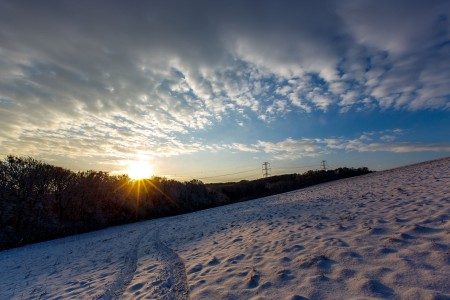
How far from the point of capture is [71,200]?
107ft

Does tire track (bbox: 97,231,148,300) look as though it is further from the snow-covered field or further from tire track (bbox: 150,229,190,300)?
tire track (bbox: 150,229,190,300)

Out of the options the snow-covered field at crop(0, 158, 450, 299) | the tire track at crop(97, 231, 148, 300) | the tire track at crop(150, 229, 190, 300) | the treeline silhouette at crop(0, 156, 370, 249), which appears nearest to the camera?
the snow-covered field at crop(0, 158, 450, 299)

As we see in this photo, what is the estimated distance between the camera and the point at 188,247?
13.0 meters

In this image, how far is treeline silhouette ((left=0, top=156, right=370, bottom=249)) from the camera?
26422 millimetres

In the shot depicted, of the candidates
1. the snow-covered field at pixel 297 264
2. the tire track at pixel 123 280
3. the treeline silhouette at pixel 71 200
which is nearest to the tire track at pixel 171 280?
the snow-covered field at pixel 297 264

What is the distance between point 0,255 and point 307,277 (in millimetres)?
25132

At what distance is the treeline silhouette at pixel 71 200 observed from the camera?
26.4 meters

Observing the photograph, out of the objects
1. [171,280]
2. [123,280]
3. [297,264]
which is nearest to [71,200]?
[123,280]

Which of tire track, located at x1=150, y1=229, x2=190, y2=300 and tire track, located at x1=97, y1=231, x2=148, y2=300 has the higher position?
tire track, located at x1=150, y1=229, x2=190, y2=300

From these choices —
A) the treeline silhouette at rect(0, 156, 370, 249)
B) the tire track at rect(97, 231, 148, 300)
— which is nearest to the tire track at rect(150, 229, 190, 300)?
the tire track at rect(97, 231, 148, 300)

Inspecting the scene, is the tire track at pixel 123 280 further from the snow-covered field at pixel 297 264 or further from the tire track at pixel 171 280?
the tire track at pixel 171 280

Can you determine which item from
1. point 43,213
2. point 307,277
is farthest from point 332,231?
point 43,213

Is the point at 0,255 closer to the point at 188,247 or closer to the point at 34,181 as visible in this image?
the point at 34,181

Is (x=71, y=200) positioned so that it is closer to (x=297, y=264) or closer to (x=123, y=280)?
(x=123, y=280)
